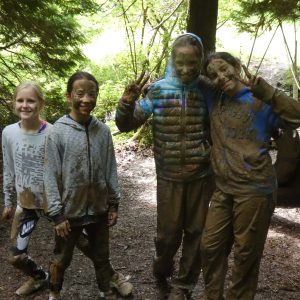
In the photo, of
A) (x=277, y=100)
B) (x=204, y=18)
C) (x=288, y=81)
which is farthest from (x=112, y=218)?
(x=288, y=81)

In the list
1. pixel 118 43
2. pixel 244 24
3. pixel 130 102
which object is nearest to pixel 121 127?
pixel 130 102

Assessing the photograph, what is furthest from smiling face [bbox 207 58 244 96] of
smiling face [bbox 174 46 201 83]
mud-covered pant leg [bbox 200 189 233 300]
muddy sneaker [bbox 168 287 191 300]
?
muddy sneaker [bbox 168 287 191 300]

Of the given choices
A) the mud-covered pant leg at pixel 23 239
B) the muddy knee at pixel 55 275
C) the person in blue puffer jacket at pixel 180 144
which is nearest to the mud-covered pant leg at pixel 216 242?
the person in blue puffer jacket at pixel 180 144

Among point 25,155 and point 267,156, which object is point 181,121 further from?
point 25,155

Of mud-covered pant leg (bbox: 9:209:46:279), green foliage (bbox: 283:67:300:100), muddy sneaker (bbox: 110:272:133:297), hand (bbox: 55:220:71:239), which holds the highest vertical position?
green foliage (bbox: 283:67:300:100)

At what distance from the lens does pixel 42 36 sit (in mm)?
7043

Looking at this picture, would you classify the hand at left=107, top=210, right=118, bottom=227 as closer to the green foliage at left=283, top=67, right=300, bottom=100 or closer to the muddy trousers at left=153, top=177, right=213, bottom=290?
the muddy trousers at left=153, top=177, right=213, bottom=290

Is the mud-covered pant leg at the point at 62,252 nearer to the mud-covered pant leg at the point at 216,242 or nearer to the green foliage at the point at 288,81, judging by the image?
A: the mud-covered pant leg at the point at 216,242

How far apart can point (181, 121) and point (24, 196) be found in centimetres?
158

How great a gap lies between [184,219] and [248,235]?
0.70 m

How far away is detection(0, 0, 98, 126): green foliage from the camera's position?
265 inches

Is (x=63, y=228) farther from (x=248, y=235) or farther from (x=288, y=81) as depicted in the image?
(x=288, y=81)

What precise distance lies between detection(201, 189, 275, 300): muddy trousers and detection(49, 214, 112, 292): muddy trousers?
88cm

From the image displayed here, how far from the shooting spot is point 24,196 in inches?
147
